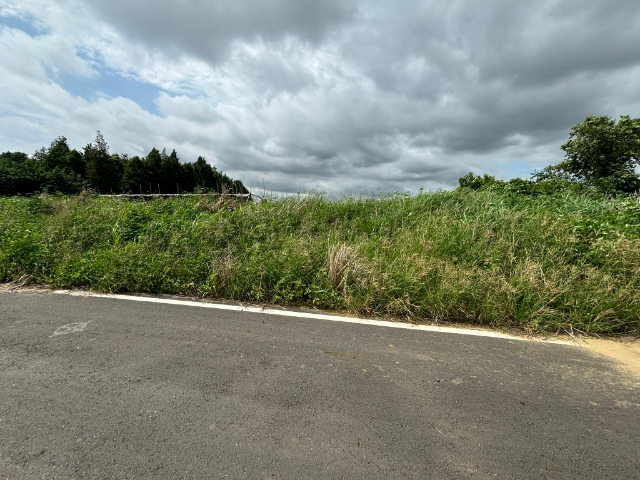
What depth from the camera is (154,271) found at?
191 inches

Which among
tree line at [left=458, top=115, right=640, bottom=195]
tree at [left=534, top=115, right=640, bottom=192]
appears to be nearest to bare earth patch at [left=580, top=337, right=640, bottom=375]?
tree line at [left=458, top=115, right=640, bottom=195]

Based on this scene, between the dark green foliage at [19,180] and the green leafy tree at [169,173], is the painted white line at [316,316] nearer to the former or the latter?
the dark green foliage at [19,180]

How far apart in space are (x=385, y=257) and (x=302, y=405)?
10.6 feet

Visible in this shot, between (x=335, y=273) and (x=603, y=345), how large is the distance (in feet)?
10.7

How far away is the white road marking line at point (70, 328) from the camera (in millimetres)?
3225

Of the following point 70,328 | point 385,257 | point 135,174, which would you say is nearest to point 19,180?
point 70,328

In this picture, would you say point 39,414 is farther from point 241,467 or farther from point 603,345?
point 603,345

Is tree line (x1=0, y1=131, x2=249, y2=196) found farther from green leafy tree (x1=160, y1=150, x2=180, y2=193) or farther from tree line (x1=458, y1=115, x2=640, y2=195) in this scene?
tree line (x1=458, y1=115, x2=640, y2=195)

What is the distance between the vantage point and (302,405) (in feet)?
7.19

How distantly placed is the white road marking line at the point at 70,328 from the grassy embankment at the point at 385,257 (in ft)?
4.25

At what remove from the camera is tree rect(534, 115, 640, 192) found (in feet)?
57.8

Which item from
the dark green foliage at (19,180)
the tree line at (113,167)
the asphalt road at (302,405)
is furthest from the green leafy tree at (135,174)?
the asphalt road at (302,405)

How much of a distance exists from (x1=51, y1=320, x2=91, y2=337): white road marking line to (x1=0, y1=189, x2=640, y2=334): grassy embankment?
1295 mm

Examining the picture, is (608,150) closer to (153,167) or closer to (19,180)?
(19,180)
